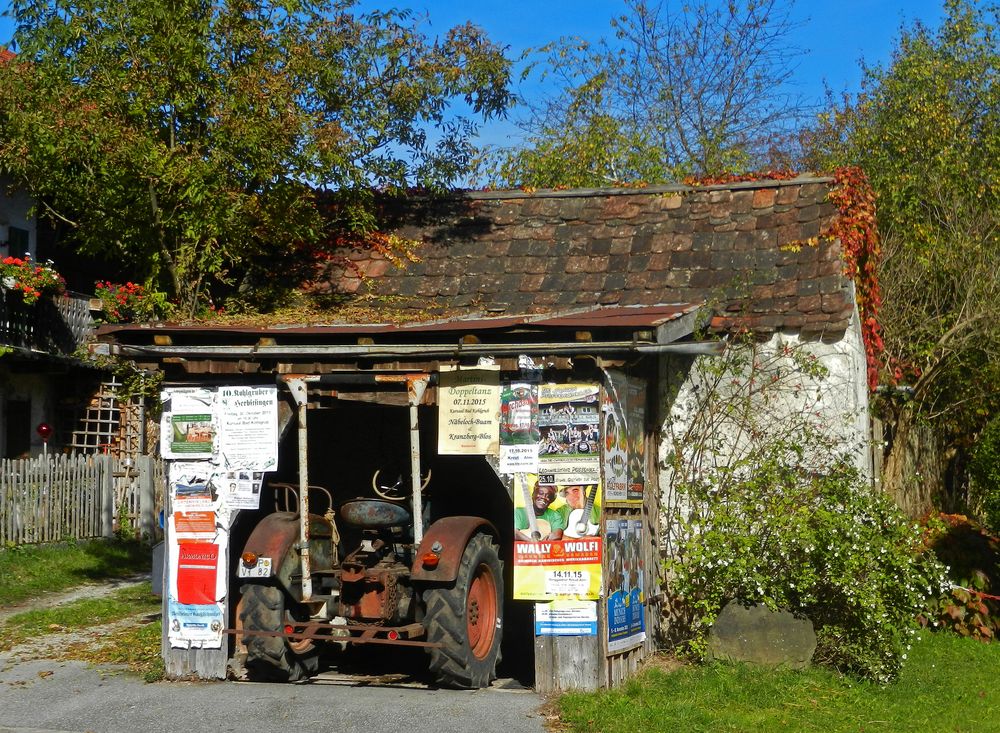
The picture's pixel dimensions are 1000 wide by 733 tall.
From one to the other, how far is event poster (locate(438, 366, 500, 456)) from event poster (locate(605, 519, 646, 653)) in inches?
44.6

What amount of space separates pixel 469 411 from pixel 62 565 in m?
10.2

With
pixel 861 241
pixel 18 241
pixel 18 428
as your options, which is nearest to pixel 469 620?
pixel 861 241

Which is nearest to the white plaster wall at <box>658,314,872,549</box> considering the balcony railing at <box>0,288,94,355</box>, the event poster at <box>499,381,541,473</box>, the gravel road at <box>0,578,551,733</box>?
the event poster at <box>499,381,541,473</box>

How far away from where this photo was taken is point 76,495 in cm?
1891

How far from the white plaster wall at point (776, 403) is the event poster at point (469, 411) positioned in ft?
6.79

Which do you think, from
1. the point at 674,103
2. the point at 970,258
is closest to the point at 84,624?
the point at 970,258

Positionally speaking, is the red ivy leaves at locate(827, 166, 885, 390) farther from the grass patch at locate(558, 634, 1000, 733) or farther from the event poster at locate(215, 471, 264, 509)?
the event poster at locate(215, 471, 264, 509)

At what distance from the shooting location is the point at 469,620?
911 centimetres

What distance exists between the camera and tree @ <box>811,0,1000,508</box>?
15039 mm

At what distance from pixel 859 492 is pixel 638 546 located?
1837mm

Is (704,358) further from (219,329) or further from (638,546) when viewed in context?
(219,329)

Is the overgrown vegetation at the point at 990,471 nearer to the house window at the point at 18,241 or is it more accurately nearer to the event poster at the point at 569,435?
the event poster at the point at 569,435

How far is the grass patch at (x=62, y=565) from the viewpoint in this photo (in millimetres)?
15211

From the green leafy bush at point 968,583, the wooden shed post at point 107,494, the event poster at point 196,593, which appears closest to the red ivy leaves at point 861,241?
the green leafy bush at point 968,583
